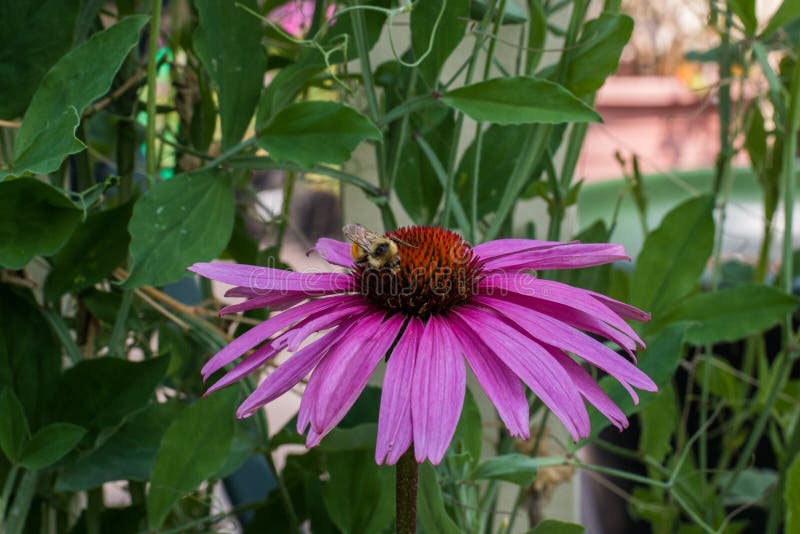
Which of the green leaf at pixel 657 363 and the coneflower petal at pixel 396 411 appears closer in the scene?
the coneflower petal at pixel 396 411

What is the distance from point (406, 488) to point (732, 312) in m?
0.28

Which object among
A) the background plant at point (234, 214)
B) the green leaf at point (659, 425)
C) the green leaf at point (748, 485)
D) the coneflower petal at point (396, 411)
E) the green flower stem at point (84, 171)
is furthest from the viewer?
the green leaf at point (748, 485)

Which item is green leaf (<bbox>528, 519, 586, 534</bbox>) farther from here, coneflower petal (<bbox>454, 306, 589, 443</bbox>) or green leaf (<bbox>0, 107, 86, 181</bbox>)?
green leaf (<bbox>0, 107, 86, 181</bbox>)

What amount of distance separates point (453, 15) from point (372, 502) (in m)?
0.23

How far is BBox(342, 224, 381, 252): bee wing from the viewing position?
12.9 inches

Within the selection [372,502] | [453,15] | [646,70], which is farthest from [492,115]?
[646,70]

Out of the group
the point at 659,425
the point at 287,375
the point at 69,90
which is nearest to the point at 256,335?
the point at 287,375

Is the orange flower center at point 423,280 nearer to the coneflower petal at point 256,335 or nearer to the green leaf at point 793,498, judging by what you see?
the coneflower petal at point 256,335

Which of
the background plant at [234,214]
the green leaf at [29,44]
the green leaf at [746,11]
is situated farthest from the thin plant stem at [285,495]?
the green leaf at [746,11]

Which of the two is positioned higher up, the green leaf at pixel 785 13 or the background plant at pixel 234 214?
the green leaf at pixel 785 13

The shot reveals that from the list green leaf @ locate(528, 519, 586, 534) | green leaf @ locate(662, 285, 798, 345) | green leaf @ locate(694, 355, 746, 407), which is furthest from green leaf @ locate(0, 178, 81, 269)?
green leaf @ locate(694, 355, 746, 407)

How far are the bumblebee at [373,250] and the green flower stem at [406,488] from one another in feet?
0.24

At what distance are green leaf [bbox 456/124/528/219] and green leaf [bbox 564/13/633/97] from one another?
9 cm

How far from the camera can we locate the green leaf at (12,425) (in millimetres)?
387
